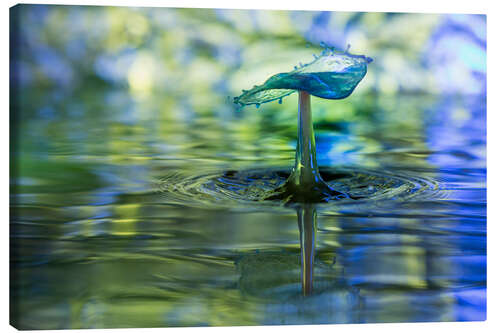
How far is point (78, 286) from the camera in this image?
1.85 metres

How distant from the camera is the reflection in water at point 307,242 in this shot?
1.88 metres

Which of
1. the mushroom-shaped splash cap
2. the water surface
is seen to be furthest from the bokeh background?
the mushroom-shaped splash cap

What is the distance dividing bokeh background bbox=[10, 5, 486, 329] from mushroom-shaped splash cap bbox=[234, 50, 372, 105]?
→ 181mm

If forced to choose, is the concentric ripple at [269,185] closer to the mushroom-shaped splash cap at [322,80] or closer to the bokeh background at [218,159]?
the bokeh background at [218,159]

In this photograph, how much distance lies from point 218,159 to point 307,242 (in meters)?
0.86

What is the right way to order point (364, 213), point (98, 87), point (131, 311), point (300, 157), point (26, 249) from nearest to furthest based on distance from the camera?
point (131, 311)
point (26, 249)
point (364, 213)
point (300, 157)
point (98, 87)

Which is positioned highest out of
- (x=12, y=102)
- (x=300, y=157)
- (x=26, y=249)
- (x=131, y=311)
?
(x=12, y=102)

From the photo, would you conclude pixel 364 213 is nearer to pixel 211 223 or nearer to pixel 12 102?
pixel 211 223

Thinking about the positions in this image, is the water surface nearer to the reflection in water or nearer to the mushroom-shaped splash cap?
the reflection in water

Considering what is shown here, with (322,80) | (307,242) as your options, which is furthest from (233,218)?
(322,80)

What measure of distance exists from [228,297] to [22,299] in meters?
0.54

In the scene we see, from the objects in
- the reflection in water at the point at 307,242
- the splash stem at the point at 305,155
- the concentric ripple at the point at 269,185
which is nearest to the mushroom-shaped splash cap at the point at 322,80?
the splash stem at the point at 305,155

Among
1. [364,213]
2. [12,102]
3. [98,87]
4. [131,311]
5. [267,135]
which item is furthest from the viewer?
[267,135]
